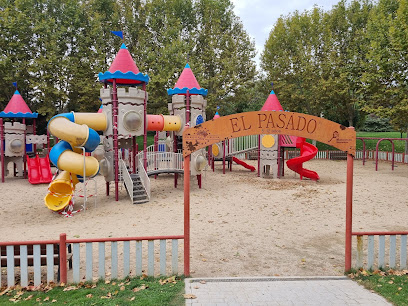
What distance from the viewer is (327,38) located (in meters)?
29.2

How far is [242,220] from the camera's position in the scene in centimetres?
942

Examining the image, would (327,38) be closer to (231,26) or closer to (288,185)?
(231,26)

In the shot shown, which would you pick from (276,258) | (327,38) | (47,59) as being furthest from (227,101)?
(276,258)

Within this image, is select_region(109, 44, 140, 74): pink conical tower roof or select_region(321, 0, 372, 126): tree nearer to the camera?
select_region(109, 44, 140, 74): pink conical tower roof

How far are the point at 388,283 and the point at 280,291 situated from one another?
5.88ft

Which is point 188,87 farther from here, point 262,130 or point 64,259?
point 64,259

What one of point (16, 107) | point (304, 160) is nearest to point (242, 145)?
point (304, 160)

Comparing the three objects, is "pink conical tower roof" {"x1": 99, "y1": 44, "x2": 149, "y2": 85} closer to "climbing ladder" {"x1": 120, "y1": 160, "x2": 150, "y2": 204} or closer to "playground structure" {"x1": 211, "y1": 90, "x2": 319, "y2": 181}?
"climbing ladder" {"x1": 120, "y1": 160, "x2": 150, "y2": 204}

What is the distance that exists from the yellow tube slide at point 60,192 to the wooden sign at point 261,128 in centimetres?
689

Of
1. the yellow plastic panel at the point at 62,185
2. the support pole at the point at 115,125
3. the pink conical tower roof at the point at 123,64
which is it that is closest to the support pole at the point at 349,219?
the support pole at the point at 115,125

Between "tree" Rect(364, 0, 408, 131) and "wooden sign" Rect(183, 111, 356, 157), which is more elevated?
"tree" Rect(364, 0, 408, 131)

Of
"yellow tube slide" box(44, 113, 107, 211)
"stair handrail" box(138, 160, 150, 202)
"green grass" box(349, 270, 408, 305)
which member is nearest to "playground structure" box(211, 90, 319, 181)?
"stair handrail" box(138, 160, 150, 202)

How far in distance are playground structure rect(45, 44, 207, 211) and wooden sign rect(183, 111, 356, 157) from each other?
10.1 ft

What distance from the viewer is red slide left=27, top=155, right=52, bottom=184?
16398 millimetres
